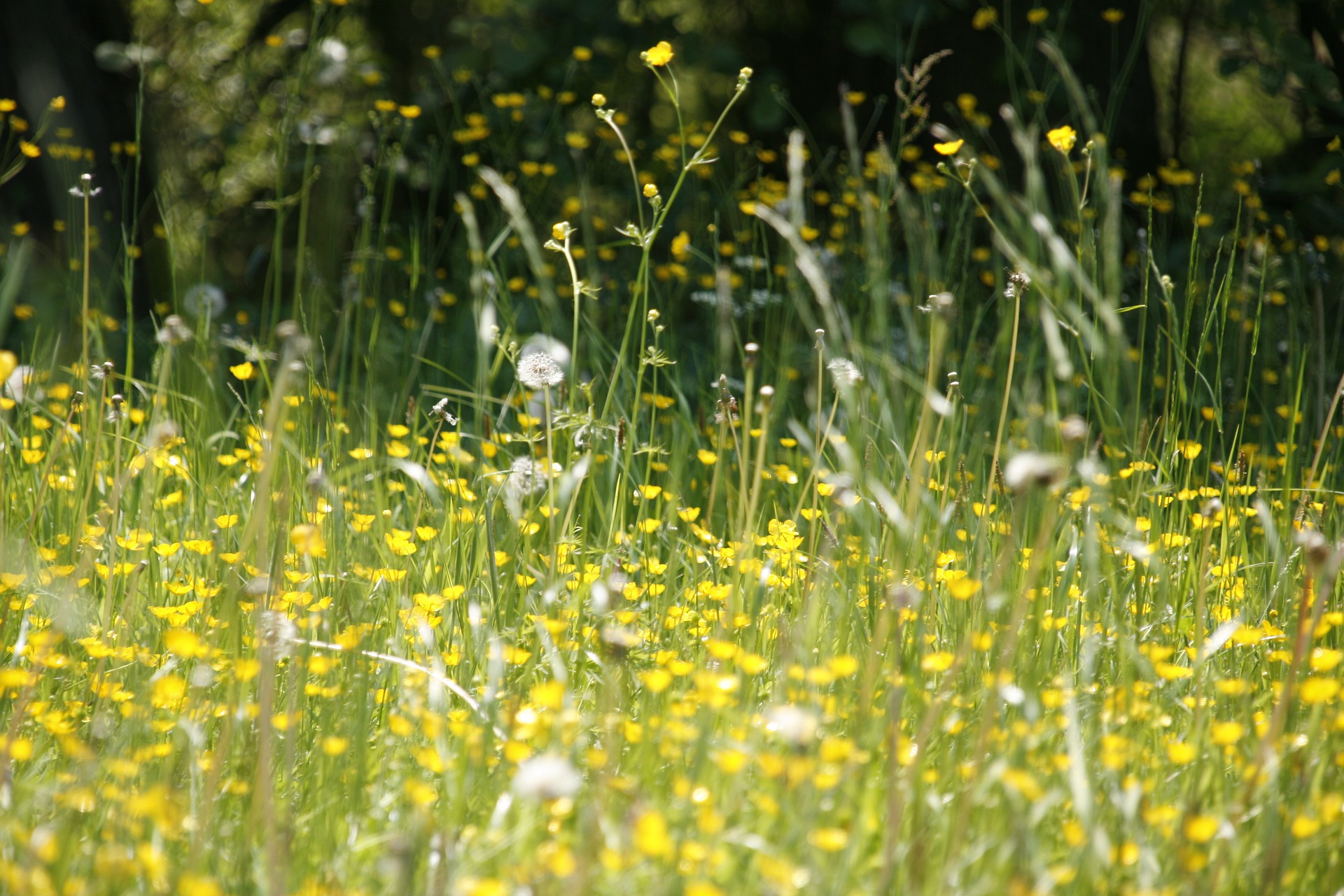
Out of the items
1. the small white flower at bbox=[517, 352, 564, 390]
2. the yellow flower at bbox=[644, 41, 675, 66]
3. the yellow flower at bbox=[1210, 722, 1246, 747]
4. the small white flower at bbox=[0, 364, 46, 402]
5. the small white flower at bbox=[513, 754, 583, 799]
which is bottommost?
the small white flower at bbox=[0, 364, 46, 402]

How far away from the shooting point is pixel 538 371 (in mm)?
1934

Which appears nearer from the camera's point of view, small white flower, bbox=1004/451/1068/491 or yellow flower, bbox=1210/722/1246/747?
small white flower, bbox=1004/451/1068/491

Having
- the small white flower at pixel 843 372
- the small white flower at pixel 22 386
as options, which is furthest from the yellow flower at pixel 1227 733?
the small white flower at pixel 22 386

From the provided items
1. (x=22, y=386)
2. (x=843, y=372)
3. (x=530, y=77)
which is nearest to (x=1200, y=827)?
(x=843, y=372)

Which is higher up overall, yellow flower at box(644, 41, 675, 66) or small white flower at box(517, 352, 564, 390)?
yellow flower at box(644, 41, 675, 66)

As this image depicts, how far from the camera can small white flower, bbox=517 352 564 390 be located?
1.92 m

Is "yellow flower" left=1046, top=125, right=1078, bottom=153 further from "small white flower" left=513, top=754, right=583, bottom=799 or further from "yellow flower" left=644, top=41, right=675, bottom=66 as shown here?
"small white flower" left=513, top=754, right=583, bottom=799

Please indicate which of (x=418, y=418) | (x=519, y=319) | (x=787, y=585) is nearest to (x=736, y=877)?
(x=787, y=585)

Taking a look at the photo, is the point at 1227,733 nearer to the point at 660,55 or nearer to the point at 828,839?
the point at 828,839

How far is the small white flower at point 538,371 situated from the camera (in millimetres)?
1916

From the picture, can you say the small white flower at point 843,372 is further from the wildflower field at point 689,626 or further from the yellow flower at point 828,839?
the yellow flower at point 828,839

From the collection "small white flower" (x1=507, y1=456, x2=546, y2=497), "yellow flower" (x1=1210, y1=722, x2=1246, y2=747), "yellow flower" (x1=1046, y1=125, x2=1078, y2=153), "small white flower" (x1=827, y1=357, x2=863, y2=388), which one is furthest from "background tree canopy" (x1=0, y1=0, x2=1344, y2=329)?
"yellow flower" (x1=1210, y1=722, x2=1246, y2=747)

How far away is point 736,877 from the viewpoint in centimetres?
120

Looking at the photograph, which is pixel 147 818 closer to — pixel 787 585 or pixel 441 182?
pixel 787 585
